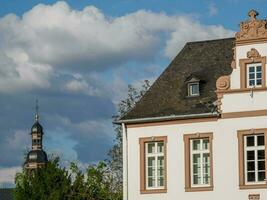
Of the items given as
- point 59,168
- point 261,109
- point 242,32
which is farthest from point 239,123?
point 59,168

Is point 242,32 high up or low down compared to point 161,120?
up

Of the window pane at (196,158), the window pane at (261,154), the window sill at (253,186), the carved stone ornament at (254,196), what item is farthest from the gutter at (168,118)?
the carved stone ornament at (254,196)

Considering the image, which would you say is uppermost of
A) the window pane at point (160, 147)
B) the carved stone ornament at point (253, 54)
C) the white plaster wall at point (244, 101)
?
the carved stone ornament at point (253, 54)

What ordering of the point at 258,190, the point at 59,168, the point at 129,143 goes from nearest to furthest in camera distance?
the point at 258,190 → the point at 129,143 → the point at 59,168

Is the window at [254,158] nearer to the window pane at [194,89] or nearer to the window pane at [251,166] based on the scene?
the window pane at [251,166]

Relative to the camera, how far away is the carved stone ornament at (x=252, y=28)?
150 ft

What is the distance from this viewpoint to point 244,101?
45781 mm

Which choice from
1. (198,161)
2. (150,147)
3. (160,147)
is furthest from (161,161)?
(198,161)

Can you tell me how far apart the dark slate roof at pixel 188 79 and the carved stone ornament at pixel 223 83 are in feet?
3.38

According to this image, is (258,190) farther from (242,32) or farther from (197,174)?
(242,32)

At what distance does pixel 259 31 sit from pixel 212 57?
442 centimetres

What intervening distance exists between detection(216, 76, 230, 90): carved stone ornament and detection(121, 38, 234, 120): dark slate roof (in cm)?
103

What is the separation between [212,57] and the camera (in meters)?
49.8

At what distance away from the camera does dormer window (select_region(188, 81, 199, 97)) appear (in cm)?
4781
